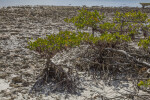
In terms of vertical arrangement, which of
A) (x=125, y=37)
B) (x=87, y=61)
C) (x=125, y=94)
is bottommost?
(x=125, y=94)

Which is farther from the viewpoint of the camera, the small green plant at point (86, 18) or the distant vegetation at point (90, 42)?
the small green plant at point (86, 18)

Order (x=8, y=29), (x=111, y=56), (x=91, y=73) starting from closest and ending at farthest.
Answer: (x=91, y=73)
(x=111, y=56)
(x=8, y=29)

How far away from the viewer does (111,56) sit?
5719mm

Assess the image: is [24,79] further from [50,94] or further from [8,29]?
[8,29]

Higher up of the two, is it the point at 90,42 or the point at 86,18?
the point at 86,18

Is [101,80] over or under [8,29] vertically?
under

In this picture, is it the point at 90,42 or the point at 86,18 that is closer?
the point at 90,42

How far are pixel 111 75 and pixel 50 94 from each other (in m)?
1.77

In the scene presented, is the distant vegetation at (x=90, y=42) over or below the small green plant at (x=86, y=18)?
below

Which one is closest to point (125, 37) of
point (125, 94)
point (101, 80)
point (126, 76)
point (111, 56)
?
point (111, 56)

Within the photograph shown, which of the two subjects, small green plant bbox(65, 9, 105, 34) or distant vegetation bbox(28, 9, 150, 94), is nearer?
distant vegetation bbox(28, 9, 150, 94)

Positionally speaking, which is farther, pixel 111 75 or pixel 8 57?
pixel 8 57

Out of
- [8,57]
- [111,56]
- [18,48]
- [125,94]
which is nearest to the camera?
[125,94]

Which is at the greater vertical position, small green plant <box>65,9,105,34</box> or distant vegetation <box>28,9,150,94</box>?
small green plant <box>65,9,105,34</box>
